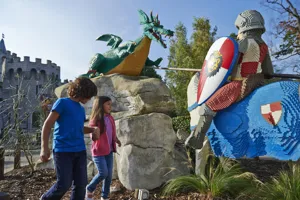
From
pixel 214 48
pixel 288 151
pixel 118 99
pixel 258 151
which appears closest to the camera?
pixel 288 151

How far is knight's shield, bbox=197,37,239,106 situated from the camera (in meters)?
3.41

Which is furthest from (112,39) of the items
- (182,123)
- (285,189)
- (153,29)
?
(182,123)

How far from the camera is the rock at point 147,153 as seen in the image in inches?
169

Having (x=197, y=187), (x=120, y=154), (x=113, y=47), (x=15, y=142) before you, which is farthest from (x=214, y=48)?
(x=15, y=142)

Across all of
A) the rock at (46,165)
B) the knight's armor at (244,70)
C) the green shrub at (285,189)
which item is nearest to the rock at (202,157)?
the knight's armor at (244,70)

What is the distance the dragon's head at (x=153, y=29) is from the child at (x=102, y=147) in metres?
1.91

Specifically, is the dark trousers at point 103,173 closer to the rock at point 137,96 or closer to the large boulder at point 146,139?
the large boulder at point 146,139

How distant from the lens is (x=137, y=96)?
4.96 metres

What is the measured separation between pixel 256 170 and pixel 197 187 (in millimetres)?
2552

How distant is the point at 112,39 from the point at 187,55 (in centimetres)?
1198

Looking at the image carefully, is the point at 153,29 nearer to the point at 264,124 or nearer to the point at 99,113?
the point at 99,113

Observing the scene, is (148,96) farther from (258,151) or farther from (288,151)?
(288,151)

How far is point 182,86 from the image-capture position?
16938mm

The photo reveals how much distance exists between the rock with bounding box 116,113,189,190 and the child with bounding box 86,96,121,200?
0.66m
